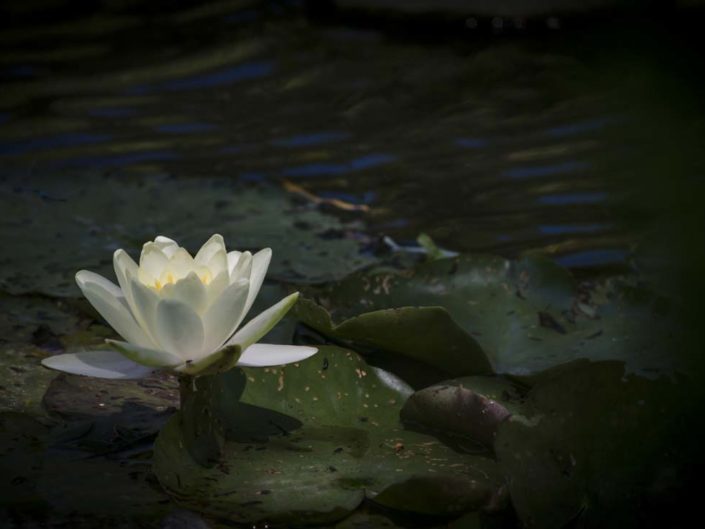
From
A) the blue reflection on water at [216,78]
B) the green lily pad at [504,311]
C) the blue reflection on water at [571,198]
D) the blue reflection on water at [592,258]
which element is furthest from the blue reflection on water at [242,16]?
the green lily pad at [504,311]

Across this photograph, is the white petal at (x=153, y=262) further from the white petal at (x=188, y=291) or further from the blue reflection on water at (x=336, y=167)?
the blue reflection on water at (x=336, y=167)

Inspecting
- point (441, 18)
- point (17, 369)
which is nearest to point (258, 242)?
point (17, 369)

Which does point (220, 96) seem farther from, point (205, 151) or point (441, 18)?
point (441, 18)

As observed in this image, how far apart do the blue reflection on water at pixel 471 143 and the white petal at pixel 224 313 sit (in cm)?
165

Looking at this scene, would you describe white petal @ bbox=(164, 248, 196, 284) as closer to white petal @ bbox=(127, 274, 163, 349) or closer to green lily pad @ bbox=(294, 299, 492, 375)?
white petal @ bbox=(127, 274, 163, 349)

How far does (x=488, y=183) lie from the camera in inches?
89.7

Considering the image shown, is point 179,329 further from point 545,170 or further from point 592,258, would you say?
point 545,170

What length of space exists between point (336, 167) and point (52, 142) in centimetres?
72

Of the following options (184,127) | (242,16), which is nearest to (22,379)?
(184,127)

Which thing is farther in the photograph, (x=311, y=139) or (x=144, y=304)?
(x=311, y=139)

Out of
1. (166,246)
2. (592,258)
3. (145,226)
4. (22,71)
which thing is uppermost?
(166,246)

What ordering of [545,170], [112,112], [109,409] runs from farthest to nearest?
[112,112] → [545,170] → [109,409]

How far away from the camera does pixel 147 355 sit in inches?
36.2

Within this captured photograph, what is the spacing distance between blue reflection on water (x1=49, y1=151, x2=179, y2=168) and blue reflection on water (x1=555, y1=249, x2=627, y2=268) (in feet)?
3.39
